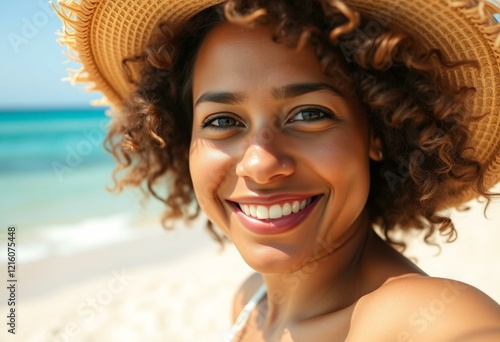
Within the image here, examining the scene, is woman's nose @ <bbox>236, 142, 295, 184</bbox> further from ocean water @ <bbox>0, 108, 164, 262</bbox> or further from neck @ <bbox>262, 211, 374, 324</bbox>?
ocean water @ <bbox>0, 108, 164, 262</bbox>

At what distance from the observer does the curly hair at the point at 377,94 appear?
5.84 feet

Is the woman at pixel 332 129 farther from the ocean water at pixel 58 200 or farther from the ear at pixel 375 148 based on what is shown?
the ocean water at pixel 58 200

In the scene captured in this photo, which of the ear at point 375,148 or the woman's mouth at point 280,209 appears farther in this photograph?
the ear at point 375,148

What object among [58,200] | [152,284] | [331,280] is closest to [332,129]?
[331,280]

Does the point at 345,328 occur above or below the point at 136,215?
above

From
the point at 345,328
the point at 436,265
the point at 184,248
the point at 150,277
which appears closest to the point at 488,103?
the point at 345,328

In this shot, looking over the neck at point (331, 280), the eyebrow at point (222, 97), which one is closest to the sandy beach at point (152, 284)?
the neck at point (331, 280)

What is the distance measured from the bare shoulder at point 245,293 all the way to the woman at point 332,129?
0.52 m

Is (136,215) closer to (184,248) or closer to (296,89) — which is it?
(184,248)

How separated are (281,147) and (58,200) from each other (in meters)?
10.4

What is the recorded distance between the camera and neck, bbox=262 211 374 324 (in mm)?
2004

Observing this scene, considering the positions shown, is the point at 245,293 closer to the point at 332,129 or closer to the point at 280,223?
the point at 280,223

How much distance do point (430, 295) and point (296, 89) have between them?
0.73 m

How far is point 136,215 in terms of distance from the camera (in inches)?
391
